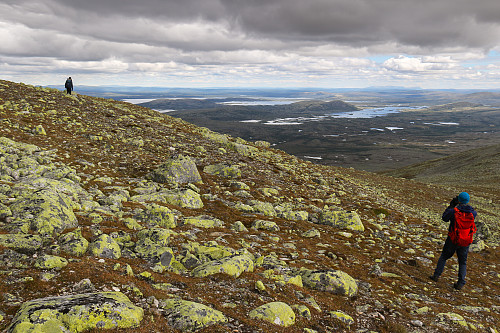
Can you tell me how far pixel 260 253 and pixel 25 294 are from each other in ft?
27.1

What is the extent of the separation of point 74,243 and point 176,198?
7.94 metres

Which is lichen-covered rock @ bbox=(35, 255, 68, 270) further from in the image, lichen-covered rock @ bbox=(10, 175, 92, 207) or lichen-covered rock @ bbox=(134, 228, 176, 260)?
lichen-covered rock @ bbox=(10, 175, 92, 207)

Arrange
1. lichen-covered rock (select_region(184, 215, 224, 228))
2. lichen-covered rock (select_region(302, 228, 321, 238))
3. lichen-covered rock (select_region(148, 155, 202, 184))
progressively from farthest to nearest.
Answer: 1. lichen-covered rock (select_region(148, 155, 202, 184))
2. lichen-covered rock (select_region(302, 228, 321, 238))
3. lichen-covered rock (select_region(184, 215, 224, 228))

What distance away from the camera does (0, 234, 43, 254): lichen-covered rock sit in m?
8.20

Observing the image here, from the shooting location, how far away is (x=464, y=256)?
12.6 m

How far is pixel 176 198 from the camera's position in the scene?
56.0 feet

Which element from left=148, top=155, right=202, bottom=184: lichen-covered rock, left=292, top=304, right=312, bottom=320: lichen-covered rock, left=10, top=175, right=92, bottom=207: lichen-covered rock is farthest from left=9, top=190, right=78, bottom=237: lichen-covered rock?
left=148, top=155, right=202, bottom=184: lichen-covered rock

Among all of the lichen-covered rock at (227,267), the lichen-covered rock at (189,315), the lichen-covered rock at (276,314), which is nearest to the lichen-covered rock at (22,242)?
the lichen-covered rock at (189,315)

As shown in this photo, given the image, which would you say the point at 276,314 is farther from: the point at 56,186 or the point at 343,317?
the point at 56,186

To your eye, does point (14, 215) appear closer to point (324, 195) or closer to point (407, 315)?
point (407, 315)

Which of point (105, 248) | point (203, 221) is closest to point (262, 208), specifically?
point (203, 221)

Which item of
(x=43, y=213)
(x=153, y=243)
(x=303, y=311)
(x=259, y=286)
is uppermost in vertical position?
(x=43, y=213)

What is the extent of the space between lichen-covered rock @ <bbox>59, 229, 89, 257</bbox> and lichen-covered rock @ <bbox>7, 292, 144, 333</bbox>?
292 cm

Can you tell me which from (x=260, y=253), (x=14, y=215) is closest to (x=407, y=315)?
(x=260, y=253)
